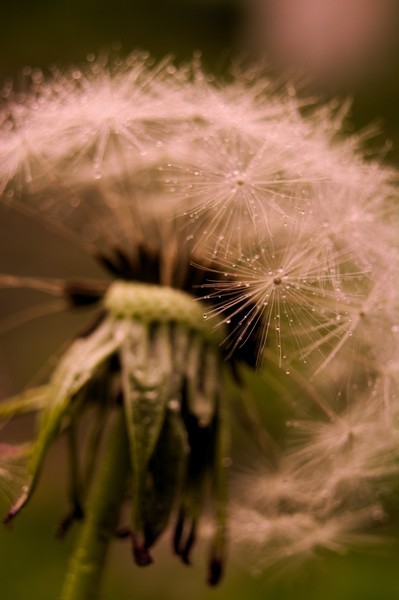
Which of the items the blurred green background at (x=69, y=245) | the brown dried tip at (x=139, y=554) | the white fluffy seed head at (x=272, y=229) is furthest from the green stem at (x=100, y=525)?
the blurred green background at (x=69, y=245)

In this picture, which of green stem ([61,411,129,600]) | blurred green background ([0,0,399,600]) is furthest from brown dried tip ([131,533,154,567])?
blurred green background ([0,0,399,600])

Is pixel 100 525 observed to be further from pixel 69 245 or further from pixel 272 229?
pixel 69 245

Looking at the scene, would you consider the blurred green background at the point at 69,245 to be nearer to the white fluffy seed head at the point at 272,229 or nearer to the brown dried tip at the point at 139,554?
the white fluffy seed head at the point at 272,229

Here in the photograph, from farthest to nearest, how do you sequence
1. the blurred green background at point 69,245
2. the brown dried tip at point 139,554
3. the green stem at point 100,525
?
the blurred green background at point 69,245, the green stem at point 100,525, the brown dried tip at point 139,554

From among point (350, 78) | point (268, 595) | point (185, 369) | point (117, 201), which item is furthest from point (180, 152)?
point (350, 78)

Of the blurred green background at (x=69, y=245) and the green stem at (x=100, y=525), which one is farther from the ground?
the blurred green background at (x=69, y=245)

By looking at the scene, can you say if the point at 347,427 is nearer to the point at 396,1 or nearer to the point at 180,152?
the point at 180,152

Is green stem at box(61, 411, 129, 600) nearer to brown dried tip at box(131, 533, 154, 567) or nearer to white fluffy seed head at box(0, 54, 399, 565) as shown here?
brown dried tip at box(131, 533, 154, 567)
